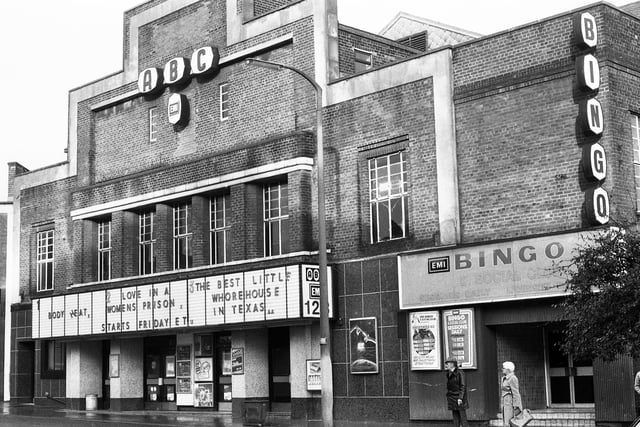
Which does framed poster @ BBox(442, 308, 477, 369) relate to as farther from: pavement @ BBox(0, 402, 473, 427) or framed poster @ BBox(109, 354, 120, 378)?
framed poster @ BBox(109, 354, 120, 378)

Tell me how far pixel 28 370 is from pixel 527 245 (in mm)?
24942

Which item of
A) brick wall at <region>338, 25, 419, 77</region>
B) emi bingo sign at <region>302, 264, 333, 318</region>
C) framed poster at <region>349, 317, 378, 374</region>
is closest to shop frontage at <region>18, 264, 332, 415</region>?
emi bingo sign at <region>302, 264, 333, 318</region>

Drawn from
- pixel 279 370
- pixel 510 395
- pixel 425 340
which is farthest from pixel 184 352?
pixel 510 395

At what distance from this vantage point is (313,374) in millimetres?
28062

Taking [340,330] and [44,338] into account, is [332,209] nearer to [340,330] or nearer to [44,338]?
[340,330]

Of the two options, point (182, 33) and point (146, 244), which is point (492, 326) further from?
point (182, 33)

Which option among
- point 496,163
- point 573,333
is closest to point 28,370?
point 496,163

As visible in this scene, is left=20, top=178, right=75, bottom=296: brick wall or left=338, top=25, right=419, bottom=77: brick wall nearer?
left=338, top=25, right=419, bottom=77: brick wall

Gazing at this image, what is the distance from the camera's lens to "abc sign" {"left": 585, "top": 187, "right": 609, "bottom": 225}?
2225 centimetres

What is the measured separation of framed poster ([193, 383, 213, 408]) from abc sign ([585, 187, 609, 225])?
1505 centimetres

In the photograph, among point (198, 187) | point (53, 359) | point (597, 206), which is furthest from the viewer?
point (53, 359)

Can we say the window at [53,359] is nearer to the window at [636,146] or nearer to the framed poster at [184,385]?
the framed poster at [184,385]

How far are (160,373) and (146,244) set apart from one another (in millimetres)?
4509

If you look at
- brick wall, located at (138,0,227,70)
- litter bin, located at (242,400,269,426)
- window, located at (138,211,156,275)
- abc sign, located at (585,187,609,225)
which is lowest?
litter bin, located at (242,400,269,426)
